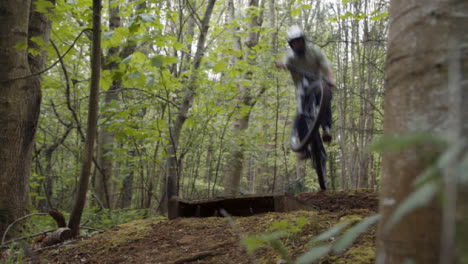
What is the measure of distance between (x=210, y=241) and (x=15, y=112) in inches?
103

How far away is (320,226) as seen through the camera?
2023 millimetres

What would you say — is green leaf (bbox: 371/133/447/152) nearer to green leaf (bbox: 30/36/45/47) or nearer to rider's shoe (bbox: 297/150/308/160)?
green leaf (bbox: 30/36/45/47)

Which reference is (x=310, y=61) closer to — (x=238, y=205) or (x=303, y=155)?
(x=303, y=155)

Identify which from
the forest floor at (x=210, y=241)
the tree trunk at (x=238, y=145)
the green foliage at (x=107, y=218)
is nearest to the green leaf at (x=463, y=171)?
the forest floor at (x=210, y=241)

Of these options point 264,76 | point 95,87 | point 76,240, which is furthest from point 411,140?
point 264,76

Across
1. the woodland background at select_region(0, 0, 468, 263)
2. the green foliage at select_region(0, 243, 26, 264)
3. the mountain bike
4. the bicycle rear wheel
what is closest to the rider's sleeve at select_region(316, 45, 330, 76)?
the mountain bike

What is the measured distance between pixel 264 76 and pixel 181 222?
5.05 m

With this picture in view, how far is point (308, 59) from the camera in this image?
4328 mm

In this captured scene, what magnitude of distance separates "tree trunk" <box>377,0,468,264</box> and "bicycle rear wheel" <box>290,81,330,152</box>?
3147mm

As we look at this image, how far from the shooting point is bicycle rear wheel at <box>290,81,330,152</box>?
3.95 metres

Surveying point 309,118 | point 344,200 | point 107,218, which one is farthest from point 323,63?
point 107,218

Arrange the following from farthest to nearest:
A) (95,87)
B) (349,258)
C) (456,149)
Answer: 1. (95,87)
2. (349,258)
3. (456,149)

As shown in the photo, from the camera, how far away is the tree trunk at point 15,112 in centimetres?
333

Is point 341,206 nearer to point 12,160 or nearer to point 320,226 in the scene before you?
point 320,226
